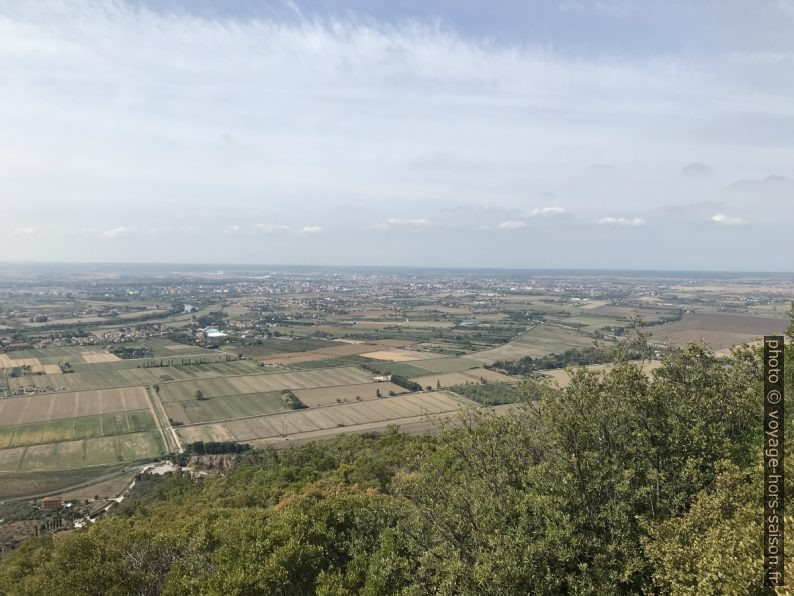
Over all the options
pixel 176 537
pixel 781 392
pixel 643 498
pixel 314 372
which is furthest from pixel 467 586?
pixel 314 372

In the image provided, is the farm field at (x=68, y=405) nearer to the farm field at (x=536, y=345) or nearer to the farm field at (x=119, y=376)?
the farm field at (x=119, y=376)

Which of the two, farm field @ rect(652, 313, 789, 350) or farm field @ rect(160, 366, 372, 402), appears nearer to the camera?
farm field @ rect(160, 366, 372, 402)

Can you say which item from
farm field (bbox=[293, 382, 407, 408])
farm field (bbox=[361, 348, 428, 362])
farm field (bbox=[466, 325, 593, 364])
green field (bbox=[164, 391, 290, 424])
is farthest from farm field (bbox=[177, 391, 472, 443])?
farm field (bbox=[466, 325, 593, 364])

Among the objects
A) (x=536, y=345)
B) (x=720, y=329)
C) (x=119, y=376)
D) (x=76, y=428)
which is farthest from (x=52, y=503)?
(x=720, y=329)

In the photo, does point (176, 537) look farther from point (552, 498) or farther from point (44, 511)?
point (44, 511)

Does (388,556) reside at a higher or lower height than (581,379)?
lower

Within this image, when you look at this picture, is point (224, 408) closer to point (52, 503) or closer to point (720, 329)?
point (52, 503)

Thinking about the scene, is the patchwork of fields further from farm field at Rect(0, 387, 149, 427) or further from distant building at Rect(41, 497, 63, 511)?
distant building at Rect(41, 497, 63, 511)
